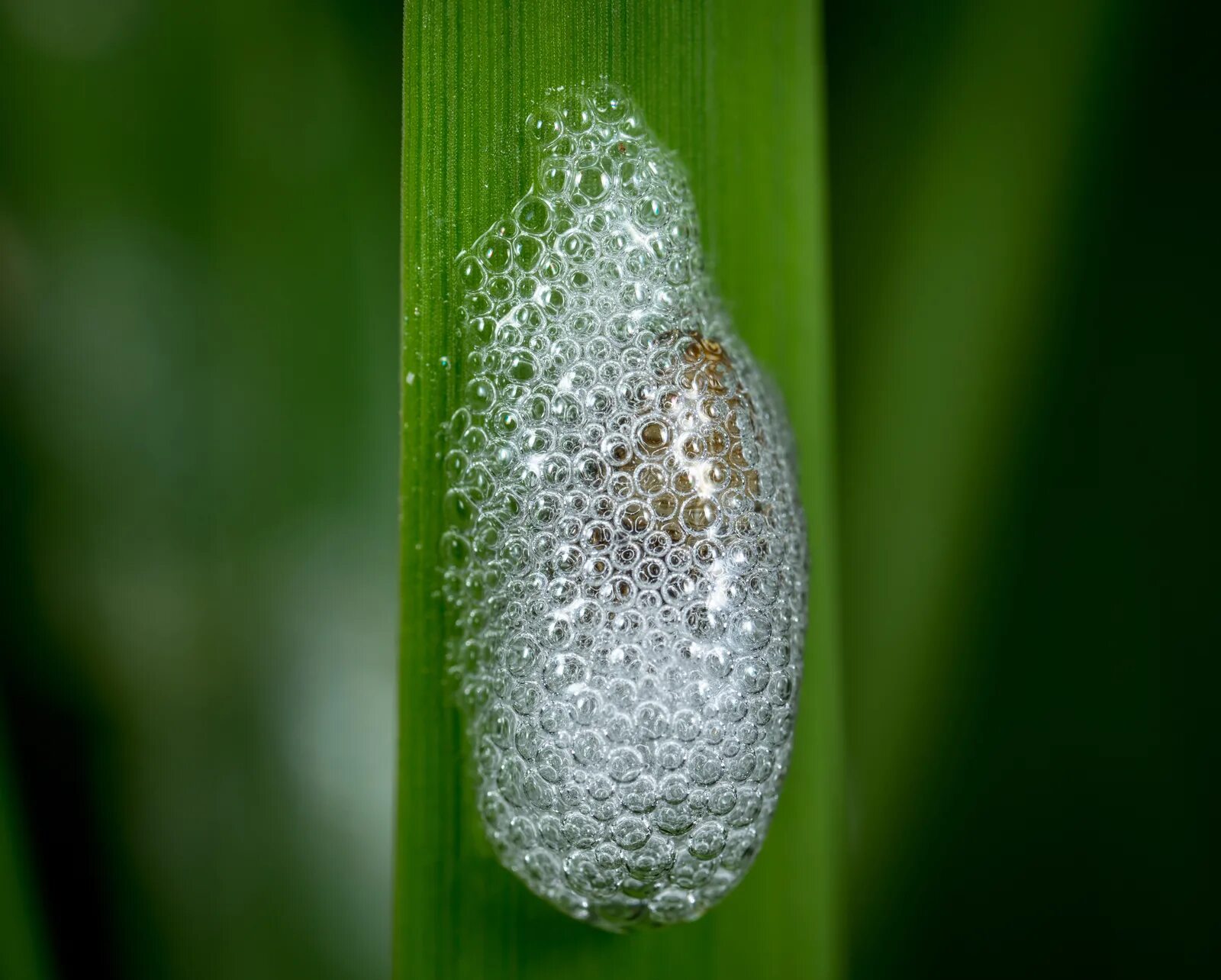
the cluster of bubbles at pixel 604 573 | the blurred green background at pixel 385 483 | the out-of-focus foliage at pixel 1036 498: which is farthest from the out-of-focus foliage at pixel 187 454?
the out-of-focus foliage at pixel 1036 498

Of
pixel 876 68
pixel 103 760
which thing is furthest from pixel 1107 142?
pixel 103 760

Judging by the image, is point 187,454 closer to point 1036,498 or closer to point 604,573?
point 604,573

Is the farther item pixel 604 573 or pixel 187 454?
pixel 187 454

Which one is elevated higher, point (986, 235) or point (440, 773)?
point (986, 235)

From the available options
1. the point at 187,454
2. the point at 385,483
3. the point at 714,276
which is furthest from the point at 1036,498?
the point at 187,454

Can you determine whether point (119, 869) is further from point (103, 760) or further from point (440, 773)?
point (440, 773)

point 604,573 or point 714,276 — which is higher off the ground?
point 714,276
